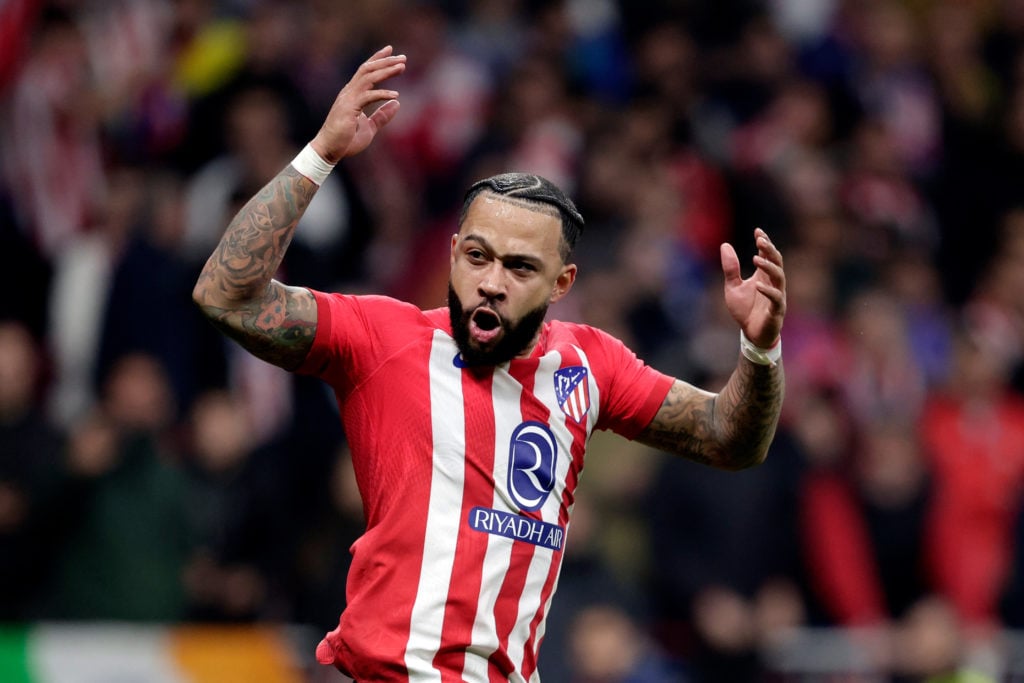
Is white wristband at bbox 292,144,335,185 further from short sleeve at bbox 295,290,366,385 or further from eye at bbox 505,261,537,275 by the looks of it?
eye at bbox 505,261,537,275

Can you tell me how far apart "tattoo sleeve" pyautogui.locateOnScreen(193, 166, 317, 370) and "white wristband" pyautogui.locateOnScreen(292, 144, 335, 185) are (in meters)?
0.08

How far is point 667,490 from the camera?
9445mm

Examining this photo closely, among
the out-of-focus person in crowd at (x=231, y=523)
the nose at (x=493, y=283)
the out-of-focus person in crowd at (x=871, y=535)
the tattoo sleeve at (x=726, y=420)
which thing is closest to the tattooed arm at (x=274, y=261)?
the nose at (x=493, y=283)

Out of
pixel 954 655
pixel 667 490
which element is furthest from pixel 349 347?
pixel 954 655

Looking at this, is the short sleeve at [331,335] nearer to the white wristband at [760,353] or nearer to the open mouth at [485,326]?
the open mouth at [485,326]

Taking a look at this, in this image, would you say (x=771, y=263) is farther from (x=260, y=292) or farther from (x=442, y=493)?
(x=260, y=292)

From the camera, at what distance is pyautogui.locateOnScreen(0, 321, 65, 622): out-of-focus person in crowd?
8523mm

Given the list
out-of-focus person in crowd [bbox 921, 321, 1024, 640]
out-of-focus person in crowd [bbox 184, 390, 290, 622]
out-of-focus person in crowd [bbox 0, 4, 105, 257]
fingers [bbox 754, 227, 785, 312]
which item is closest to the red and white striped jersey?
fingers [bbox 754, 227, 785, 312]

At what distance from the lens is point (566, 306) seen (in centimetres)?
1031

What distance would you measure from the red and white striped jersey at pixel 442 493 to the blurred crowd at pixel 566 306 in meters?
3.85

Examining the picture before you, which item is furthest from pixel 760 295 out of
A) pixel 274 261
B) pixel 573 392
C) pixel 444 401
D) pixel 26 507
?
pixel 26 507

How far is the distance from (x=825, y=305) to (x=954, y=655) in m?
2.57

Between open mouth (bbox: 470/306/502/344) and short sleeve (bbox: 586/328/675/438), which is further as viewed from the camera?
short sleeve (bbox: 586/328/675/438)

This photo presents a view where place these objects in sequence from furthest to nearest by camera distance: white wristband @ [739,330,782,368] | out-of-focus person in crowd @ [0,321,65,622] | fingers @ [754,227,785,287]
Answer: out-of-focus person in crowd @ [0,321,65,622] → white wristband @ [739,330,782,368] → fingers @ [754,227,785,287]
